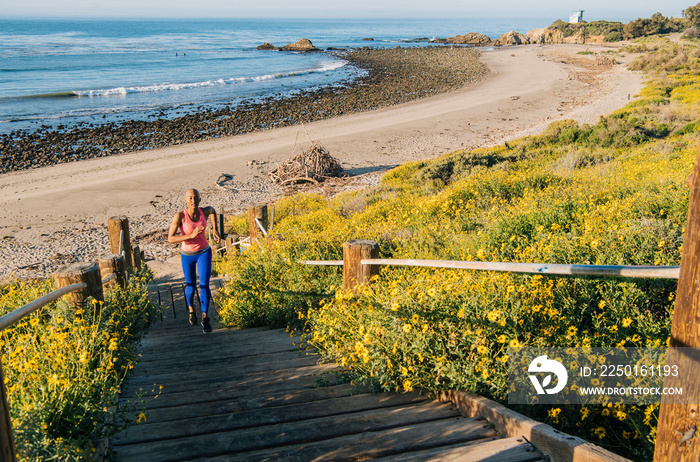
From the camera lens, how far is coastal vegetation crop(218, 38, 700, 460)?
3373 mm

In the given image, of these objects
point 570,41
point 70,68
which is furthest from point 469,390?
point 570,41

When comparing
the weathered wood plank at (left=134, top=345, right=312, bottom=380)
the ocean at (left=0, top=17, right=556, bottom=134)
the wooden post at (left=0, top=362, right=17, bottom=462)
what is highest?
the ocean at (left=0, top=17, right=556, bottom=134)

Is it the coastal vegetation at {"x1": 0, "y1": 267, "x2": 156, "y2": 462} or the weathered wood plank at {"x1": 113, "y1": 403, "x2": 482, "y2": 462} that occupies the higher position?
the coastal vegetation at {"x1": 0, "y1": 267, "x2": 156, "y2": 462}

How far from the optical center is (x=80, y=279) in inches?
166

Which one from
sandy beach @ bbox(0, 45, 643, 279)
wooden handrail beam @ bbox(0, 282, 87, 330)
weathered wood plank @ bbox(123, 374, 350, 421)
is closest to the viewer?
wooden handrail beam @ bbox(0, 282, 87, 330)

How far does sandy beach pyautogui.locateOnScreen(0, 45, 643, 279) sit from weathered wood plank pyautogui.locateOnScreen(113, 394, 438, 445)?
35.6 feet

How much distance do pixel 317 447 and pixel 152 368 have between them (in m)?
2.44

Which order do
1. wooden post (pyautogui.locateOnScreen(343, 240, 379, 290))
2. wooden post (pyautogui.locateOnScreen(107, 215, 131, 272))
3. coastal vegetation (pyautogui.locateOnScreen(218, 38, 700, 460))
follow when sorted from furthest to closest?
wooden post (pyautogui.locateOnScreen(107, 215, 131, 272)), wooden post (pyautogui.locateOnScreen(343, 240, 379, 290)), coastal vegetation (pyautogui.locateOnScreen(218, 38, 700, 460))

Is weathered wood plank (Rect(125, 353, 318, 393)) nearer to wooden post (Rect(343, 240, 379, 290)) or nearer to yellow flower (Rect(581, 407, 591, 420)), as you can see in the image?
wooden post (Rect(343, 240, 379, 290))

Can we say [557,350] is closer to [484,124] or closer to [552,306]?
[552,306]

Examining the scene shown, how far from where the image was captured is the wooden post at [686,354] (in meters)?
1.97

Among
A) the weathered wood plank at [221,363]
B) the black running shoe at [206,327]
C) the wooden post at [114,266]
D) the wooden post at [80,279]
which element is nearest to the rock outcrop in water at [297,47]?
the black running shoe at [206,327]

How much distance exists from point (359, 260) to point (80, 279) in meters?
2.43

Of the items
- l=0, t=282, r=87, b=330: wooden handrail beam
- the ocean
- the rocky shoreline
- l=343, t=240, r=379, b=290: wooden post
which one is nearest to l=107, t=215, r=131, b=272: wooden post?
l=0, t=282, r=87, b=330: wooden handrail beam
